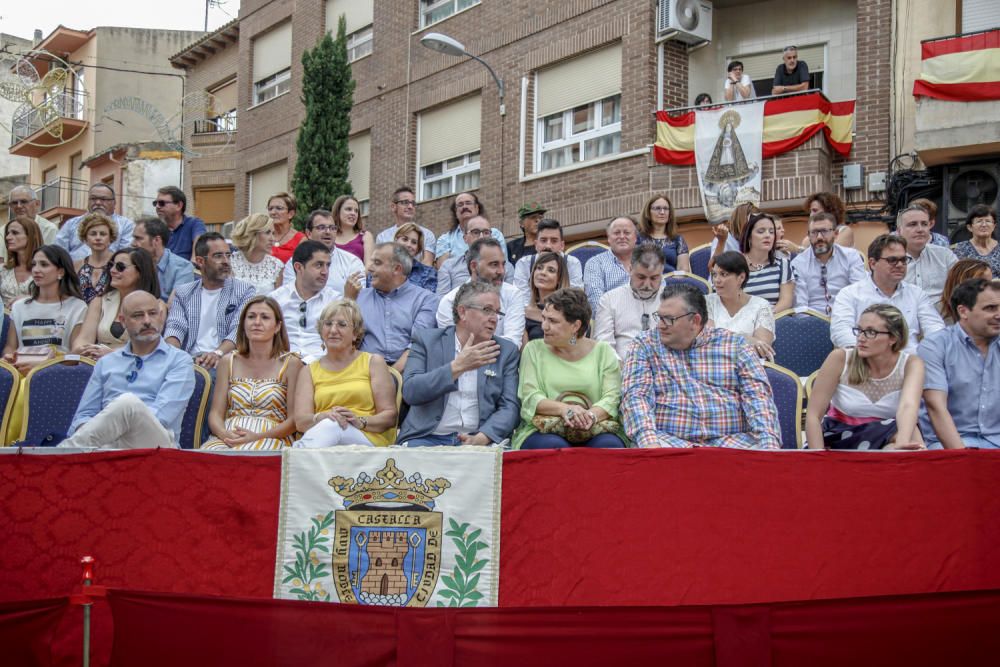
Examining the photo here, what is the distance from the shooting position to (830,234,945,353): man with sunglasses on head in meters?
5.93

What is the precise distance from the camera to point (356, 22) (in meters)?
18.9

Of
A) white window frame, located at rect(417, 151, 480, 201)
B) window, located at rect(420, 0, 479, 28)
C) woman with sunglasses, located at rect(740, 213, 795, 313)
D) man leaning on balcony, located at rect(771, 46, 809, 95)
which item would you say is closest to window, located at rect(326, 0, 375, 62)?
window, located at rect(420, 0, 479, 28)

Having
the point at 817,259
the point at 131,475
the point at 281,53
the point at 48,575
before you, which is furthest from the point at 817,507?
the point at 281,53

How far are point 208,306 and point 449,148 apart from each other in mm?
10634

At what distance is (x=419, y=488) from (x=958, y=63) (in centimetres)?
982

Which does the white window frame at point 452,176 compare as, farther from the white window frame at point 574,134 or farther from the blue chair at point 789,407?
the blue chair at point 789,407

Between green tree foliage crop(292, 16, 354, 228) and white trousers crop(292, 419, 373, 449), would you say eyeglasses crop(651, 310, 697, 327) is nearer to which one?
white trousers crop(292, 419, 373, 449)

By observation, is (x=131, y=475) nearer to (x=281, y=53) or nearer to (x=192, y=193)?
(x=281, y=53)

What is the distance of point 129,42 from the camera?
30906 mm

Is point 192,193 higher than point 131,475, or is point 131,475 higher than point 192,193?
point 192,193

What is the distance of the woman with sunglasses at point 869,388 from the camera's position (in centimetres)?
464

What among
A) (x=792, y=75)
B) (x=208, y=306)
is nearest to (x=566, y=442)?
(x=208, y=306)

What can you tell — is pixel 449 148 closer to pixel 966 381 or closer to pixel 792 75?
pixel 792 75

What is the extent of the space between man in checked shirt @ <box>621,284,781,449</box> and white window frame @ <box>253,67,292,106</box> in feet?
57.5
